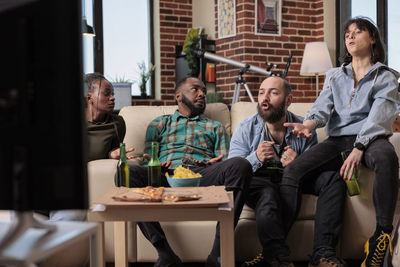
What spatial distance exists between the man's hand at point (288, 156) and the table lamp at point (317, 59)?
2.80 meters

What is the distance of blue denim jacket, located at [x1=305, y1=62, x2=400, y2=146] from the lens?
2512 millimetres

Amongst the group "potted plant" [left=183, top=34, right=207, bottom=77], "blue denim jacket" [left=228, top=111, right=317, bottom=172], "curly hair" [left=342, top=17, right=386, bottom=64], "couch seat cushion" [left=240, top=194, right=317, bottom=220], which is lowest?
"couch seat cushion" [left=240, top=194, right=317, bottom=220]

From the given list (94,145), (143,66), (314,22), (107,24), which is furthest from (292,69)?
(94,145)

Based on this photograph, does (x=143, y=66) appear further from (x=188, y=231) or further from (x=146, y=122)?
(x=188, y=231)

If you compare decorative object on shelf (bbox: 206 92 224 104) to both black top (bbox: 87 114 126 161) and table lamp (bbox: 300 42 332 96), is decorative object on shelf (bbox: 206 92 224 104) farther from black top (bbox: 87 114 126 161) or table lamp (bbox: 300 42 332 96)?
black top (bbox: 87 114 126 161)

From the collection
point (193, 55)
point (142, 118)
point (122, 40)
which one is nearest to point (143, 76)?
point (122, 40)

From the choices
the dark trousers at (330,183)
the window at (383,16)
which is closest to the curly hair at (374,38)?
the dark trousers at (330,183)

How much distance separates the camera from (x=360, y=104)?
105 inches

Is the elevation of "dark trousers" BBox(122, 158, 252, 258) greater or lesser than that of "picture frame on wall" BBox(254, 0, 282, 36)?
lesser

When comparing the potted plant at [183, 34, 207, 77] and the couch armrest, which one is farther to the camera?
the potted plant at [183, 34, 207, 77]

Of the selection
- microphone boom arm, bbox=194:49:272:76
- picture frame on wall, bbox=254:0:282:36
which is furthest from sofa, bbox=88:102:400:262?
picture frame on wall, bbox=254:0:282:36

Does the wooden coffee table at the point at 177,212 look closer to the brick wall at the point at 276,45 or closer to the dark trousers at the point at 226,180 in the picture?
the dark trousers at the point at 226,180

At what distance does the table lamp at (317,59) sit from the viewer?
528cm

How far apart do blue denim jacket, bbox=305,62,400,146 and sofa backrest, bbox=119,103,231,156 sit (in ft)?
2.13
